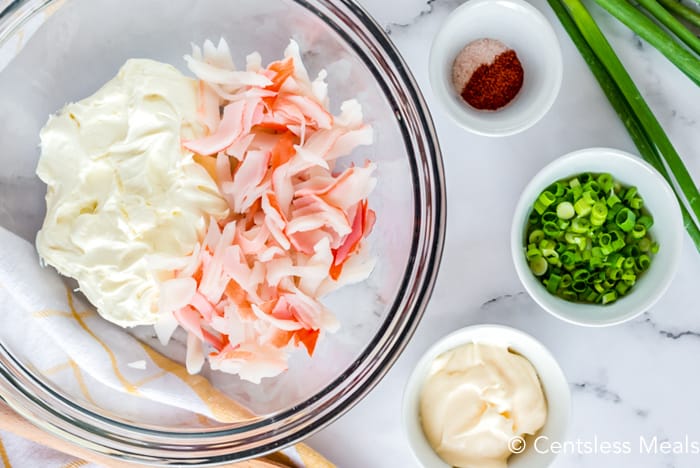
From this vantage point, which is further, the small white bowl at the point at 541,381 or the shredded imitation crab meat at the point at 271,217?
the small white bowl at the point at 541,381

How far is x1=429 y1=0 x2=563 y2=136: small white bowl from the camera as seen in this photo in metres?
1.38

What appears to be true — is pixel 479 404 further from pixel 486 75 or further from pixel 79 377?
pixel 79 377

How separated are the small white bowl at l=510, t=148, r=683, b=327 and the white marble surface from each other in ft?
0.31

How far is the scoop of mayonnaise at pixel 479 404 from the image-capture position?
1.40 meters

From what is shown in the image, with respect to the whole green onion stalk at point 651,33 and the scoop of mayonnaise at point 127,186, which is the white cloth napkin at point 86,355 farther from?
the whole green onion stalk at point 651,33

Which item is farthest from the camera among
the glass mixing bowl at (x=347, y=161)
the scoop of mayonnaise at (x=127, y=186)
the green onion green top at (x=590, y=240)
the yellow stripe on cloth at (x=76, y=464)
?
the yellow stripe on cloth at (x=76, y=464)

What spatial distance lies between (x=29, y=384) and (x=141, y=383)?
0.19 m

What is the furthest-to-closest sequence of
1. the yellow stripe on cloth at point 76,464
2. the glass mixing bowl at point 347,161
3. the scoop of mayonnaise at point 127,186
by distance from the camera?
the yellow stripe on cloth at point 76,464
the glass mixing bowl at point 347,161
the scoop of mayonnaise at point 127,186

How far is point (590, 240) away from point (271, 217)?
62cm

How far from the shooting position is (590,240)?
1429 millimetres

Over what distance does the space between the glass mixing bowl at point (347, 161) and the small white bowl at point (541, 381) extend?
13 cm

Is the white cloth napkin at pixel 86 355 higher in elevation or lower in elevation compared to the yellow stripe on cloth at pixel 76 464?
higher

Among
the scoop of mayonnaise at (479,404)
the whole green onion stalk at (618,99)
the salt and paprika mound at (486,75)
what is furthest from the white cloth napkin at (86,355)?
the whole green onion stalk at (618,99)

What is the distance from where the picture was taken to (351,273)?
4.13 ft
